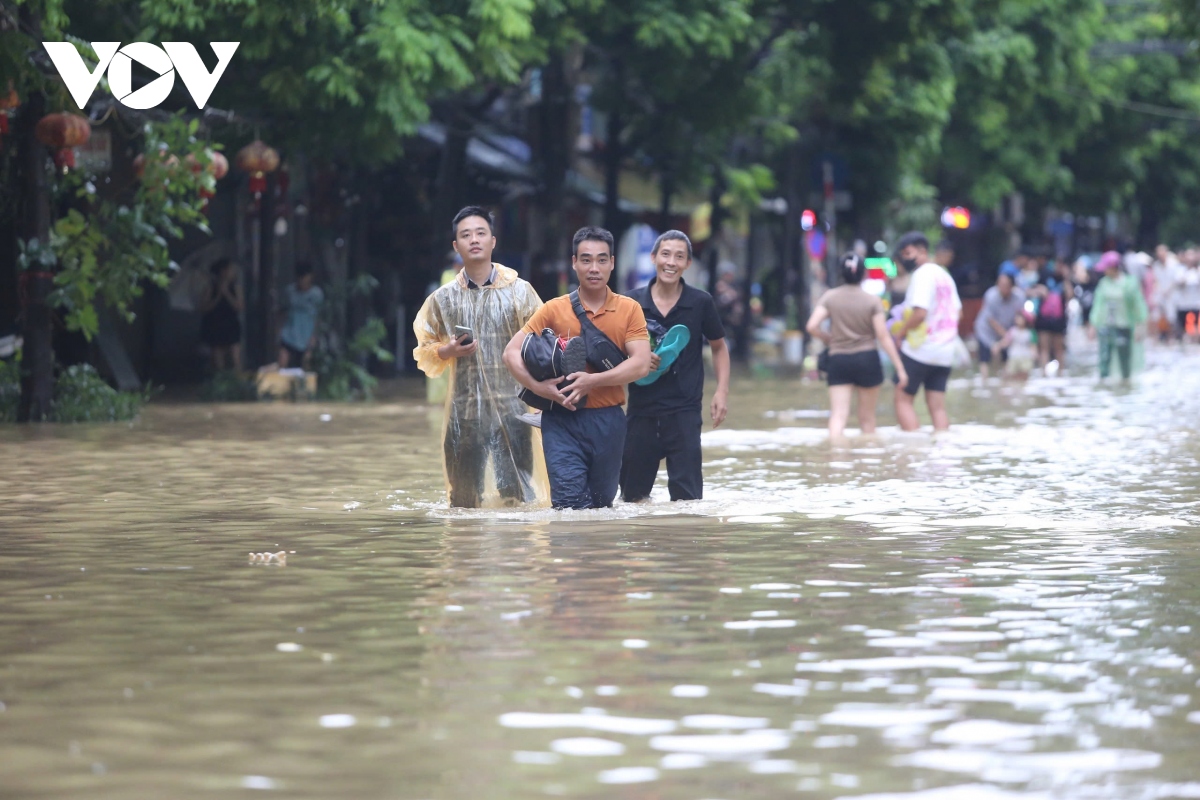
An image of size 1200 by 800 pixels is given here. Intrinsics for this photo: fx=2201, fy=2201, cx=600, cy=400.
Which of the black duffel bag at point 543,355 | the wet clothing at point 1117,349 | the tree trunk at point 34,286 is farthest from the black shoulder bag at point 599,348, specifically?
the wet clothing at point 1117,349

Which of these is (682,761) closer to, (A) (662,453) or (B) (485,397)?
(B) (485,397)

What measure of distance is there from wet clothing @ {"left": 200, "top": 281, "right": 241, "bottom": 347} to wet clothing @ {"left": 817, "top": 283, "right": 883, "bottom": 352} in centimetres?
1279

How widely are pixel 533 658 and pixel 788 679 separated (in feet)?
2.87

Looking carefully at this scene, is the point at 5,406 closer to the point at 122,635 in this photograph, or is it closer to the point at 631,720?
the point at 122,635

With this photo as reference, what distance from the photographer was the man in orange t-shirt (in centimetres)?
1069

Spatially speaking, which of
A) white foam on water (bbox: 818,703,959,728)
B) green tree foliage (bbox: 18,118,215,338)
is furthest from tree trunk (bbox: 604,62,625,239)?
white foam on water (bbox: 818,703,959,728)

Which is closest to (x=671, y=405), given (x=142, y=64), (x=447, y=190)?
(x=142, y=64)

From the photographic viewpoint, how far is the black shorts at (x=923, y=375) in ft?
60.6

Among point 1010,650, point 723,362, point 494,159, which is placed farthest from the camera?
point 494,159

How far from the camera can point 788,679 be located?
6.73m

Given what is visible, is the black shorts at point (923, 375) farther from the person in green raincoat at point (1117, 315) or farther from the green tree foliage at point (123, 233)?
the person in green raincoat at point (1117, 315)

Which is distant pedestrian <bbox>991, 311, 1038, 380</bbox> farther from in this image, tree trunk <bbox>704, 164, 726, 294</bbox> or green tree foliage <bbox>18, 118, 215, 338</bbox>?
green tree foliage <bbox>18, 118, 215, 338</bbox>

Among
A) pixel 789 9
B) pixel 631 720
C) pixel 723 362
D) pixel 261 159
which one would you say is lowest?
Result: pixel 631 720

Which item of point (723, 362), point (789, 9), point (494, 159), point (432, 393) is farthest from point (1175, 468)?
point (494, 159)
